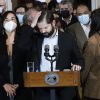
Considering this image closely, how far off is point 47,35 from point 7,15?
122 centimetres

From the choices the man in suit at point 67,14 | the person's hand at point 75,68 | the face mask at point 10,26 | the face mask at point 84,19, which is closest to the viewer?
the person's hand at point 75,68

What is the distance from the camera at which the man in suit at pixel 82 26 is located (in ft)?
23.2

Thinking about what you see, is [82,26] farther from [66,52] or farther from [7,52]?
[66,52]

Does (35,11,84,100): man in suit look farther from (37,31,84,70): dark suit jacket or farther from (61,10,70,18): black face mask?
(61,10,70,18): black face mask

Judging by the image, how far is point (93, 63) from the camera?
5516 millimetres

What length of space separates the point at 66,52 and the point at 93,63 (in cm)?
35

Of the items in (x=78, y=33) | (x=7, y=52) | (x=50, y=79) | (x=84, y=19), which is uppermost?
(x=84, y=19)

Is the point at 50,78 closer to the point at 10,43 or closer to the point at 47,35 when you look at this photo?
the point at 47,35

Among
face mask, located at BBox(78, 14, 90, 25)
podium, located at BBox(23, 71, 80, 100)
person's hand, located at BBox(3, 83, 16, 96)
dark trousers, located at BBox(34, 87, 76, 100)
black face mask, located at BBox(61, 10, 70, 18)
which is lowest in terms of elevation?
person's hand, located at BBox(3, 83, 16, 96)

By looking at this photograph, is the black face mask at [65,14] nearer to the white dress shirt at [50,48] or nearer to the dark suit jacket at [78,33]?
the dark suit jacket at [78,33]

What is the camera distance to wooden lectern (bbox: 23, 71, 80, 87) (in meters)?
4.80

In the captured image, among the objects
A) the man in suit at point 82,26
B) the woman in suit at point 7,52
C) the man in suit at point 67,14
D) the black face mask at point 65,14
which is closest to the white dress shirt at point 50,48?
the woman in suit at point 7,52

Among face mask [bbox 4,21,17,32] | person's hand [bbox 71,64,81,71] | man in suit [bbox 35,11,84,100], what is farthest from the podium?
face mask [bbox 4,21,17,32]

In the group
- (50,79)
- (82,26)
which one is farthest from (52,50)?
(82,26)
